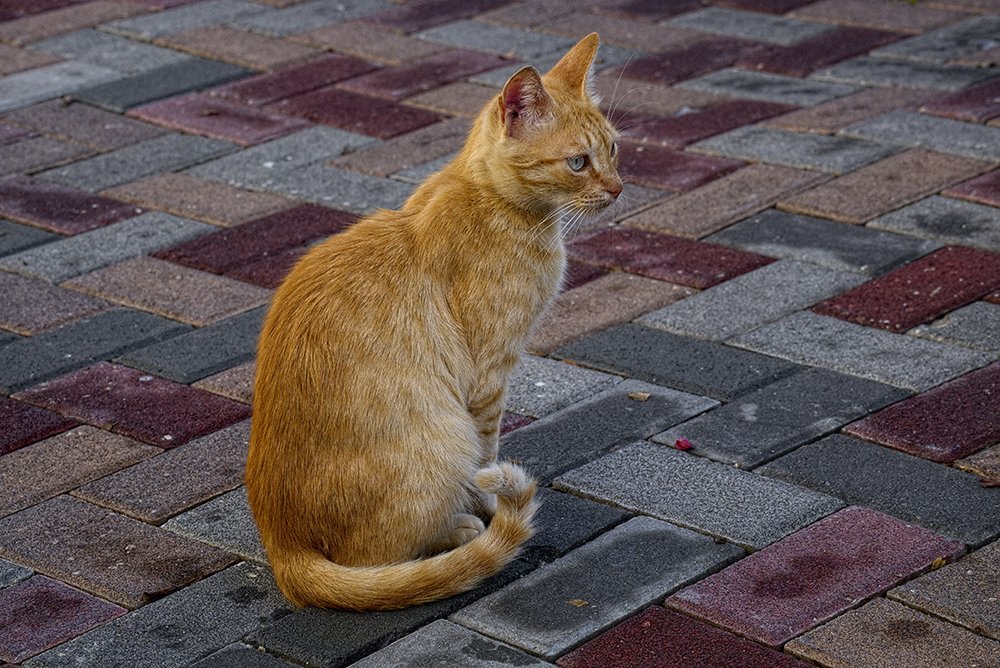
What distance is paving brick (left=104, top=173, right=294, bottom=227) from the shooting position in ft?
19.1

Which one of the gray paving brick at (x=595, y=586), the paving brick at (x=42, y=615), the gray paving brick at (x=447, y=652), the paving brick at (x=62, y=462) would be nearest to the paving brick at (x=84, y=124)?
the paving brick at (x=62, y=462)

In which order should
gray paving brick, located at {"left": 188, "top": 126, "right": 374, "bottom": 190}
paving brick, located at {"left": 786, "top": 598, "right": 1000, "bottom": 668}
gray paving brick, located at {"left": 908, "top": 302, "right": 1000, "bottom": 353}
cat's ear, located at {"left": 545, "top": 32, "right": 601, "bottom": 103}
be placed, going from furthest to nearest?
1. gray paving brick, located at {"left": 188, "top": 126, "right": 374, "bottom": 190}
2. gray paving brick, located at {"left": 908, "top": 302, "right": 1000, "bottom": 353}
3. cat's ear, located at {"left": 545, "top": 32, "right": 601, "bottom": 103}
4. paving brick, located at {"left": 786, "top": 598, "right": 1000, "bottom": 668}

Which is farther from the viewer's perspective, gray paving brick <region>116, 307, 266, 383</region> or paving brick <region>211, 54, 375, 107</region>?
paving brick <region>211, 54, 375, 107</region>

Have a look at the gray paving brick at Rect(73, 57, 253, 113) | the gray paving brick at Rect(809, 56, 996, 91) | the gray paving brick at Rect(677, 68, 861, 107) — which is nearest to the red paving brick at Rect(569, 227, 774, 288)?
the gray paving brick at Rect(677, 68, 861, 107)

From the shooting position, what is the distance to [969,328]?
4637 mm

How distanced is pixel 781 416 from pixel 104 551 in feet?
6.35

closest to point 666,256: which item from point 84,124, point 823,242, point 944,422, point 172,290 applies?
point 823,242

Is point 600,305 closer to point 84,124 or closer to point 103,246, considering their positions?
point 103,246

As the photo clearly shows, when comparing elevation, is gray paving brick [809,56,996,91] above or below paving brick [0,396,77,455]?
above

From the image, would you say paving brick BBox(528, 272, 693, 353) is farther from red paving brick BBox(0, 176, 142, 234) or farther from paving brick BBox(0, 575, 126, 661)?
red paving brick BBox(0, 176, 142, 234)

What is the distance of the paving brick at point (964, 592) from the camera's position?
128 inches

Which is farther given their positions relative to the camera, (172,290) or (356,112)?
(356,112)

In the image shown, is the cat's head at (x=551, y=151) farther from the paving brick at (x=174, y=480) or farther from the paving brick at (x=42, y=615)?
the paving brick at (x=42, y=615)

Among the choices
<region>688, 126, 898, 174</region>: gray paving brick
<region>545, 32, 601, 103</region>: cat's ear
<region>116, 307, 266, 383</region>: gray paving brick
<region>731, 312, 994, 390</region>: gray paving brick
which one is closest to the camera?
<region>545, 32, 601, 103</region>: cat's ear
